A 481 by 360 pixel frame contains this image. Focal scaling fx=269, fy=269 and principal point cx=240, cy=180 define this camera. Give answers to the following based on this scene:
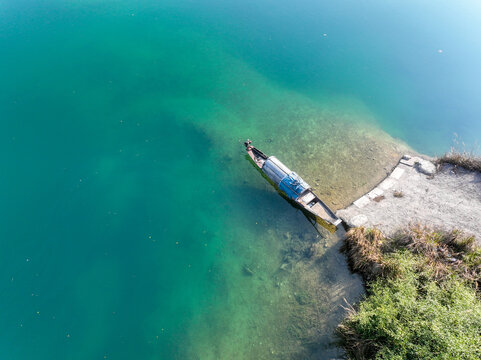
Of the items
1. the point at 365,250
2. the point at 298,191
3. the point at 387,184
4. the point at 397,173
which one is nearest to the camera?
the point at 365,250

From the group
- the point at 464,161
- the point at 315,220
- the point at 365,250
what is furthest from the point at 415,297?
the point at 464,161

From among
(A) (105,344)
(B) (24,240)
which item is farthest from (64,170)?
(A) (105,344)

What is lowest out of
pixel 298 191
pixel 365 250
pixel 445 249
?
pixel 298 191

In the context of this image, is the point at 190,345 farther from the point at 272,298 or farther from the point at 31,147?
the point at 31,147

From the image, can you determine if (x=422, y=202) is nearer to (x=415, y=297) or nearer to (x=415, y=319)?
(x=415, y=297)

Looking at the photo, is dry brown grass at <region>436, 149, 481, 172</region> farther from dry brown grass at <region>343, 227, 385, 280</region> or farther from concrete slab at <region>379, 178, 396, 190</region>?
dry brown grass at <region>343, 227, 385, 280</region>

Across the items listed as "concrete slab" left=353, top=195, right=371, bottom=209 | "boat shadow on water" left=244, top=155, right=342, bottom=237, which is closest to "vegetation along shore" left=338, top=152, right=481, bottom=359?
"concrete slab" left=353, top=195, right=371, bottom=209
